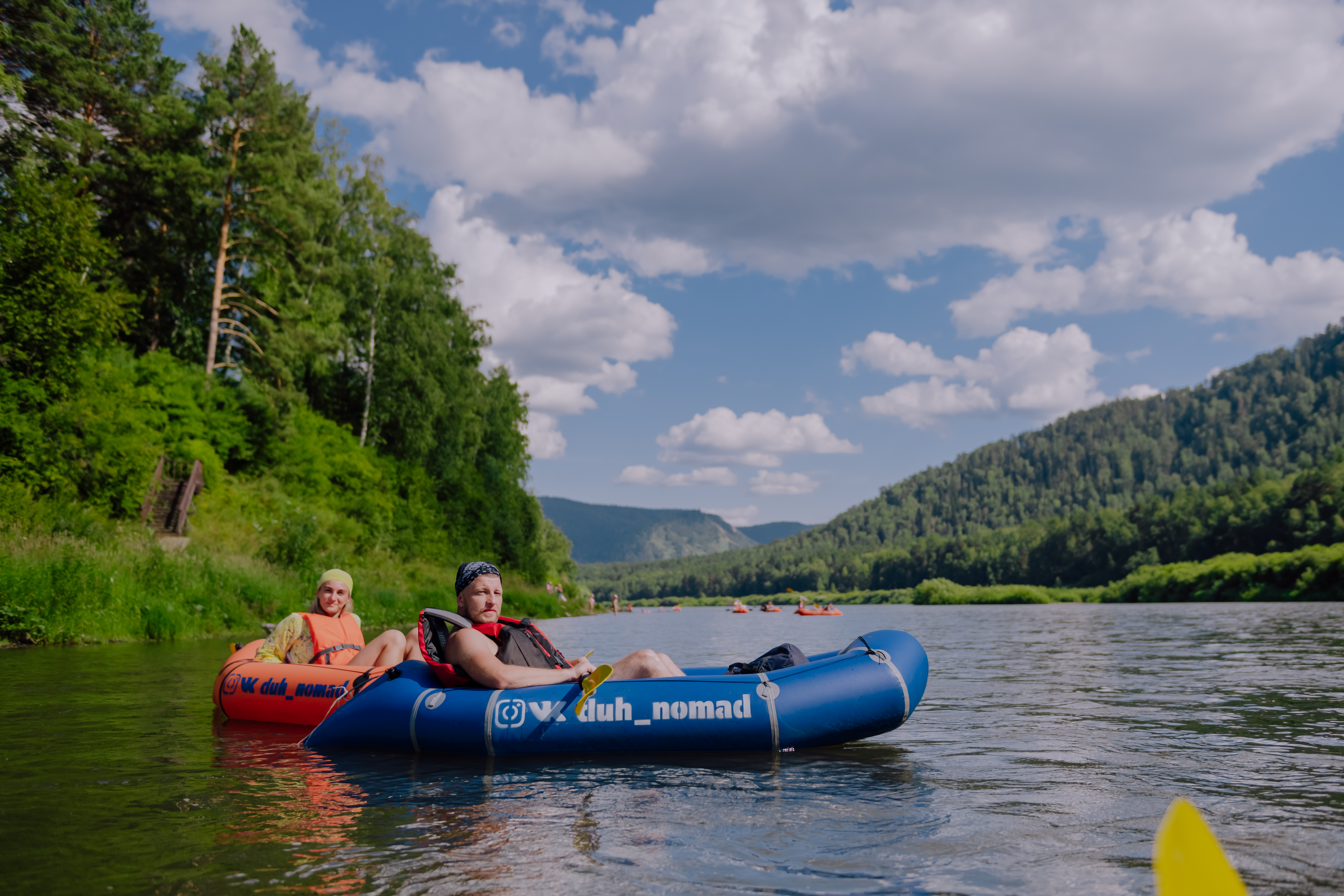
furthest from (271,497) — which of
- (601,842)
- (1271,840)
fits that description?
(1271,840)

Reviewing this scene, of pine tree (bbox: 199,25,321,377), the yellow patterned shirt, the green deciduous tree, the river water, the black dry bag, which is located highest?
pine tree (bbox: 199,25,321,377)

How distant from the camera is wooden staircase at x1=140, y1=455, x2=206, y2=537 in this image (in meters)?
20.5

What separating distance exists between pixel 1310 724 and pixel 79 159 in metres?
28.3

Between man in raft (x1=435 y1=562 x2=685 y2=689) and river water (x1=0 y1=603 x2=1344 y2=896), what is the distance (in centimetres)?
60

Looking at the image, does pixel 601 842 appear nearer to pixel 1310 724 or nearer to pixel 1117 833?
pixel 1117 833

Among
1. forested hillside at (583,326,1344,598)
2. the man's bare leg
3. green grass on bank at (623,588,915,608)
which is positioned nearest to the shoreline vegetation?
the man's bare leg

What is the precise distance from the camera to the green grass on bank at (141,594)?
13289 mm

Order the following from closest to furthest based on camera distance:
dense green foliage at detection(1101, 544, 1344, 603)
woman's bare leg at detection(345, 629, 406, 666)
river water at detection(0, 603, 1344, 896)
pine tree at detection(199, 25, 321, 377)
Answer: river water at detection(0, 603, 1344, 896) < woman's bare leg at detection(345, 629, 406, 666) < pine tree at detection(199, 25, 321, 377) < dense green foliage at detection(1101, 544, 1344, 603)

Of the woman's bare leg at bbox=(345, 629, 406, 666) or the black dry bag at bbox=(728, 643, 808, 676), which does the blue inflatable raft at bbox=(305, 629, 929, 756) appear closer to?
the black dry bag at bbox=(728, 643, 808, 676)

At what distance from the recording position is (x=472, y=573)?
6996 mm

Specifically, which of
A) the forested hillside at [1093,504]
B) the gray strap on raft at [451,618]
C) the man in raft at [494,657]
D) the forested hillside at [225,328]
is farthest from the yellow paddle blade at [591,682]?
the forested hillside at [1093,504]

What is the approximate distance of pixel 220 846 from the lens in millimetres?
4258

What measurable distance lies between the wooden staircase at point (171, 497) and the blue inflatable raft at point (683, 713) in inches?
642

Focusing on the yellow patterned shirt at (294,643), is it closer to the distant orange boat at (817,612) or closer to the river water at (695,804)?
the river water at (695,804)
